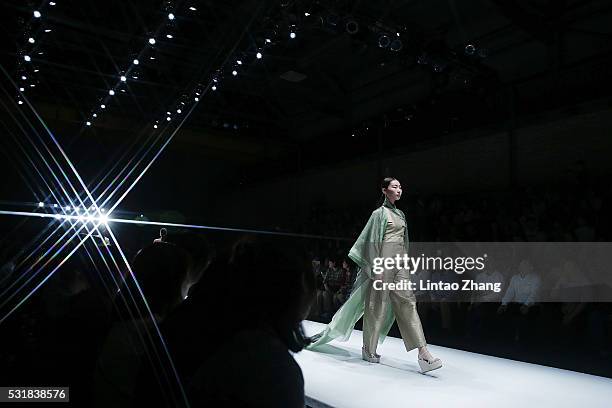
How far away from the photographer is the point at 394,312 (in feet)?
10.9

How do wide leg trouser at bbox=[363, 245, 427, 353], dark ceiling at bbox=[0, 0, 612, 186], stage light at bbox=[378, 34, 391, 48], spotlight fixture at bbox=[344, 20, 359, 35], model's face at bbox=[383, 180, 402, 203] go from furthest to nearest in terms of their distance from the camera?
dark ceiling at bbox=[0, 0, 612, 186] < stage light at bbox=[378, 34, 391, 48] < spotlight fixture at bbox=[344, 20, 359, 35] < model's face at bbox=[383, 180, 402, 203] < wide leg trouser at bbox=[363, 245, 427, 353]

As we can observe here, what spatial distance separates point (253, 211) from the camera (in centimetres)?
1307

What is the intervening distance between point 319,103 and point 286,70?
1457 mm

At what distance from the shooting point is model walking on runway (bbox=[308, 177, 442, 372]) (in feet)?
10.7

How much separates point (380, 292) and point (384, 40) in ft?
14.3

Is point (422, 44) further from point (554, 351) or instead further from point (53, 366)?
point (53, 366)

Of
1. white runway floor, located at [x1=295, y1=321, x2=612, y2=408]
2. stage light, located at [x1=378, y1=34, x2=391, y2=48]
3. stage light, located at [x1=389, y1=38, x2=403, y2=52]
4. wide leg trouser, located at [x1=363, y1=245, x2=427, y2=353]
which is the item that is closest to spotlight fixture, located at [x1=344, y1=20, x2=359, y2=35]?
stage light, located at [x1=378, y1=34, x2=391, y2=48]

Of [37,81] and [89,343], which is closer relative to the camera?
[89,343]

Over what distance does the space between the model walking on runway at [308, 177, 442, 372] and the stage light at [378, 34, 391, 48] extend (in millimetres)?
3744

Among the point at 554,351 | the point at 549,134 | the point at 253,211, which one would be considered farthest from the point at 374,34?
the point at 253,211

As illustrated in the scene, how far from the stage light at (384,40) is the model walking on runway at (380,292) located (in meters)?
3.74

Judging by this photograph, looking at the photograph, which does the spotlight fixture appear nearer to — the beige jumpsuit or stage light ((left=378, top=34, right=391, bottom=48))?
stage light ((left=378, top=34, right=391, bottom=48))

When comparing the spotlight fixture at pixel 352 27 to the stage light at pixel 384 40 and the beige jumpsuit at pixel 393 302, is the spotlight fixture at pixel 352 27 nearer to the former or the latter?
the stage light at pixel 384 40

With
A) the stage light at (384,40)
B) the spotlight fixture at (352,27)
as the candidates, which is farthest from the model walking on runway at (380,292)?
the stage light at (384,40)
